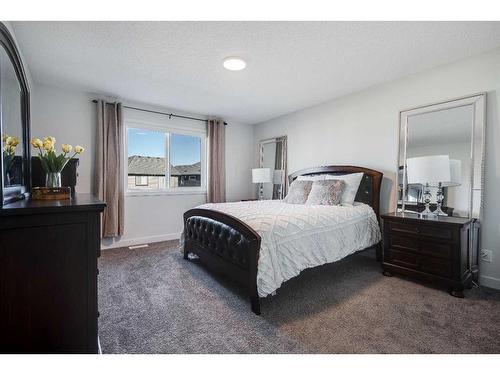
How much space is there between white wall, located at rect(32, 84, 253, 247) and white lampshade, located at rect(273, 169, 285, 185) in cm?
77

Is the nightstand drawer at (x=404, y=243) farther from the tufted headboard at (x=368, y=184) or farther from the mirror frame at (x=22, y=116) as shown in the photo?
the mirror frame at (x=22, y=116)

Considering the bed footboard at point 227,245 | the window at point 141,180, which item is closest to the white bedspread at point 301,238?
the bed footboard at point 227,245

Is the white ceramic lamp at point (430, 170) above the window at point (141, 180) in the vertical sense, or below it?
above

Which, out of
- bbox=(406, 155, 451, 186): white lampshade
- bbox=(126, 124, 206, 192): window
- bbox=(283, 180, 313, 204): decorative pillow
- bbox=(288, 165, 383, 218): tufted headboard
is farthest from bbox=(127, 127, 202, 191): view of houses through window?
bbox=(406, 155, 451, 186): white lampshade

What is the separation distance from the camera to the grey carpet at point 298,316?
1563 millimetres

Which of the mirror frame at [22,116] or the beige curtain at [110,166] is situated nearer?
the mirror frame at [22,116]

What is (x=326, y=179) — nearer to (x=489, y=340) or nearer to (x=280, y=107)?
(x=280, y=107)

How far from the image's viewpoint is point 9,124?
5.52 ft

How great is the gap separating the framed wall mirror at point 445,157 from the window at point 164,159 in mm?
3486

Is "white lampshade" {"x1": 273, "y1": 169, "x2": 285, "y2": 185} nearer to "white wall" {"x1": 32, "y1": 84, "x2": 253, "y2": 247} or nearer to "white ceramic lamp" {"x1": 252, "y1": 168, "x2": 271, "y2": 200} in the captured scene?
"white ceramic lamp" {"x1": 252, "y1": 168, "x2": 271, "y2": 200}

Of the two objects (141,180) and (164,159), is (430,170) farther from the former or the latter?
(141,180)

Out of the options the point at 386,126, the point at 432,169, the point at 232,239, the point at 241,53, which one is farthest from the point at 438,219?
the point at 241,53

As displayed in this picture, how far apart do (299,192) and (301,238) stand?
4.54 feet

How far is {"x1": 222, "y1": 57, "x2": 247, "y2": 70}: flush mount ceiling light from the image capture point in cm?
256
